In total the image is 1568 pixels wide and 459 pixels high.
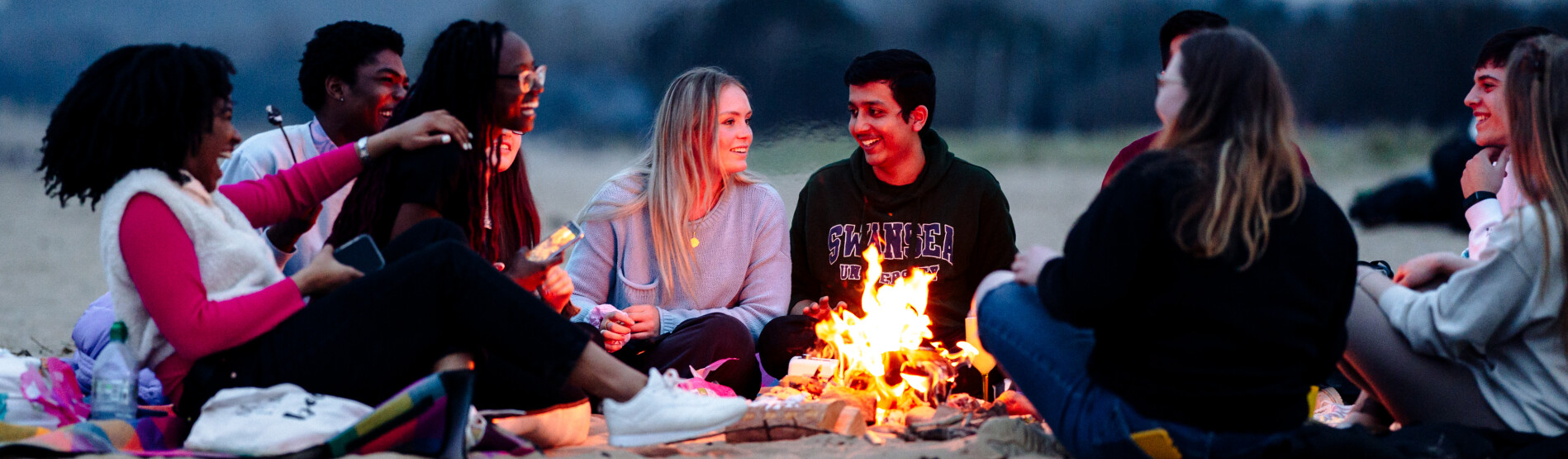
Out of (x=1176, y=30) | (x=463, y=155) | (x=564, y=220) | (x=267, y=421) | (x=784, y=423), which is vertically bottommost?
(x=564, y=220)

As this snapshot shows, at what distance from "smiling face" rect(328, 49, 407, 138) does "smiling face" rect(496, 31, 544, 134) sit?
0.99m

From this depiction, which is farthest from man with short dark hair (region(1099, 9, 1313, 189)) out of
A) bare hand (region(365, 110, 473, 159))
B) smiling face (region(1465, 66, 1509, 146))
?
bare hand (region(365, 110, 473, 159))

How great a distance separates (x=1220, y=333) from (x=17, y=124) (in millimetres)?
14588

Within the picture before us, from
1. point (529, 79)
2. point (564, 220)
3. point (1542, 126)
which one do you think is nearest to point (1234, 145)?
point (1542, 126)

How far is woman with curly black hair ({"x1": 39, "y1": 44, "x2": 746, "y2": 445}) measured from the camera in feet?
9.15

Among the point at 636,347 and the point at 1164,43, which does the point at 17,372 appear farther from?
the point at 1164,43

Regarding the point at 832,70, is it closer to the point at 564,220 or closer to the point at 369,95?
the point at 564,220

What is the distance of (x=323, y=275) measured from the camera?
116 inches

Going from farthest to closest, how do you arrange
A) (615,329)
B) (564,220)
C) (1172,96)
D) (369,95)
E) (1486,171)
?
Answer: (564,220)
(369,95)
(615,329)
(1486,171)
(1172,96)

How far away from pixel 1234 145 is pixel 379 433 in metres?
2.04

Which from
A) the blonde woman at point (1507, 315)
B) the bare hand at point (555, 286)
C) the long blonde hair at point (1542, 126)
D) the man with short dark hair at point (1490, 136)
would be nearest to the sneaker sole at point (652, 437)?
the bare hand at point (555, 286)

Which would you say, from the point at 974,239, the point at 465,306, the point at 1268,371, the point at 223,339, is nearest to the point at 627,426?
the point at 465,306

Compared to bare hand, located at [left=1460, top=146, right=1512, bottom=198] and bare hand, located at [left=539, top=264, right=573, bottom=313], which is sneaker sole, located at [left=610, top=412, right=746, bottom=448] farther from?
bare hand, located at [left=1460, top=146, right=1512, bottom=198]

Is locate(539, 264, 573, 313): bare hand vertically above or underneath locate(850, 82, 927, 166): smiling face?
underneath
